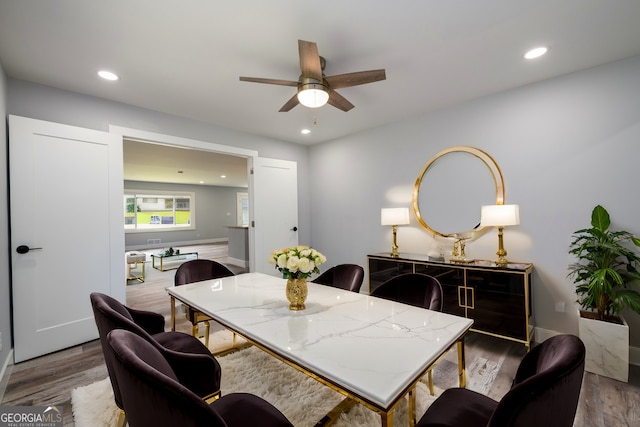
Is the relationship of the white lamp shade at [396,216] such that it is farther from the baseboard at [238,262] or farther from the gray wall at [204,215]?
the gray wall at [204,215]

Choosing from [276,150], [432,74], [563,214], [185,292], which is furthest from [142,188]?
[563,214]

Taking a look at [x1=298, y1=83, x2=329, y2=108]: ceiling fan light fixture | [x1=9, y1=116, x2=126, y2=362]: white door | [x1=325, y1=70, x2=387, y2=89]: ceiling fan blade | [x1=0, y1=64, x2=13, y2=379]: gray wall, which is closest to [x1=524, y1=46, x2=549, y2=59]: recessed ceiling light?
[x1=325, y1=70, x2=387, y2=89]: ceiling fan blade

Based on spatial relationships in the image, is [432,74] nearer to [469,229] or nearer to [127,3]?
[469,229]

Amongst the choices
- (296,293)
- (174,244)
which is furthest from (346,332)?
(174,244)

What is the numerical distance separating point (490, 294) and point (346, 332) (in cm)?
198

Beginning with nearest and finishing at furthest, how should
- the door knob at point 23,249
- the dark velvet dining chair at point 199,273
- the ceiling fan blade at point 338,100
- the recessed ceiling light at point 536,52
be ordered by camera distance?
the recessed ceiling light at point 536,52 < the ceiling fan blade at point 338,100 < the door knob at point 23,249 < the dark velvet dining chair at point 199,273

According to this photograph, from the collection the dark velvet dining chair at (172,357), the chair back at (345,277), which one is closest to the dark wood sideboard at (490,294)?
the chair back at (345,277)

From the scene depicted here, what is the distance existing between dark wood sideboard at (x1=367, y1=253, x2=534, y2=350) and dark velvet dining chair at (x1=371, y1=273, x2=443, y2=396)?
3.30ft

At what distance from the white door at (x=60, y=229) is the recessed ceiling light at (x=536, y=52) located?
394 cm

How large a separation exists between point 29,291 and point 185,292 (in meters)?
1.61

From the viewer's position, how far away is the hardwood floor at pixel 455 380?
5.75 feet

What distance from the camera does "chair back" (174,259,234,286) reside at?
101 inches

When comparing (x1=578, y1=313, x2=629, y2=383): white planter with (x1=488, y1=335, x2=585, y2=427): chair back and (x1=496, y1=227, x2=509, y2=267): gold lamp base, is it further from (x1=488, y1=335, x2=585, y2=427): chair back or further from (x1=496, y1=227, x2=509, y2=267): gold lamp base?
(x1=488, y1=335, x2=585, y2=427): chair back

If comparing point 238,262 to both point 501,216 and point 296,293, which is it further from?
point 501,216
